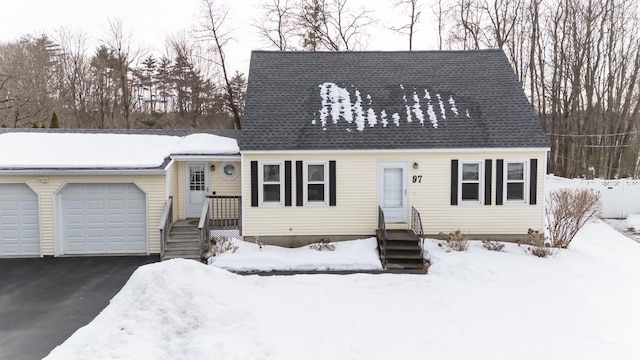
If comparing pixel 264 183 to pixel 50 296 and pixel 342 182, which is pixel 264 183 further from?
pixel 50 296

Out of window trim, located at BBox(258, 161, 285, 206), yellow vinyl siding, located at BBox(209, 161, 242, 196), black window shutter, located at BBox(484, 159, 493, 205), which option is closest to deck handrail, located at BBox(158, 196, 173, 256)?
yellow vinyl siding, located at BBox(209, 161, 242, 196)

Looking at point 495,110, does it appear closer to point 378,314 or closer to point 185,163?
point 378,314

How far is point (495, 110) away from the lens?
1291 centimetres

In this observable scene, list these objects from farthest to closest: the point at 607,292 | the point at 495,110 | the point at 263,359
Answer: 1. the point at 495,110
2. the point at 607,292
3. the point at 263,359

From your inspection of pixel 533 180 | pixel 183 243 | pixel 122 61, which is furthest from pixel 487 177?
pixel 122 61

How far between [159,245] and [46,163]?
12.6 ft

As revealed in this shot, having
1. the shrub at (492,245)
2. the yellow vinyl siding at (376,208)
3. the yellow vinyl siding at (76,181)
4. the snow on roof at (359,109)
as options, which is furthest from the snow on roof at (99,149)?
the shrub at (492,245)

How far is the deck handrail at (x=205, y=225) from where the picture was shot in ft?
36.7

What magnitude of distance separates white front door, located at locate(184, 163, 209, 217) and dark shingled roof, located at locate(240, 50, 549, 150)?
2.34m

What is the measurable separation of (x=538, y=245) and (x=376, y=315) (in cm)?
641

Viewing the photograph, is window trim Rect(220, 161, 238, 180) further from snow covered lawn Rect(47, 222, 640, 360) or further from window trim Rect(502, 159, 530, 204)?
window trim Rect(502, 159, 530, 204)

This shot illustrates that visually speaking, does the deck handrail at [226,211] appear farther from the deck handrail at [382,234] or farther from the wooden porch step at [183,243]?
the deck handrail at [382,234]

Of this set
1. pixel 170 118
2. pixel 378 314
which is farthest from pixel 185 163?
pixel 170 118

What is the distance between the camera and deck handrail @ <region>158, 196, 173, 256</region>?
1098 centimetres
